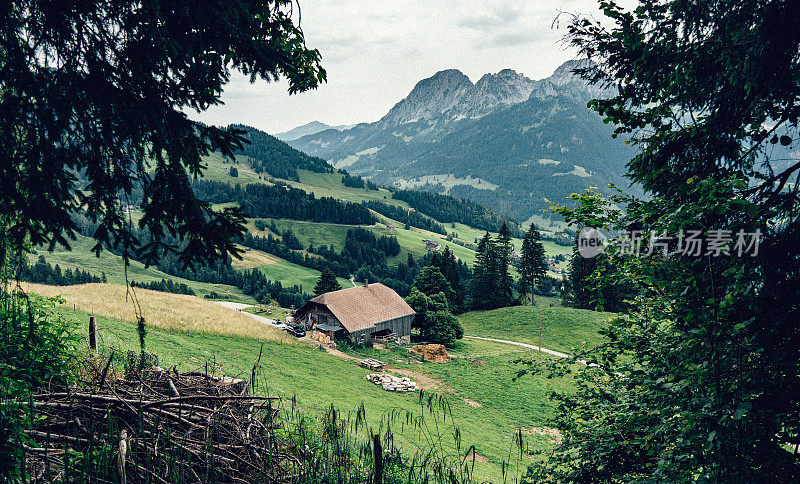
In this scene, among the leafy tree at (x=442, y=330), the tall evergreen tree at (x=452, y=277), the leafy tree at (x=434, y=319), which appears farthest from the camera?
the tall evergreen tree at (x=452, y=277)

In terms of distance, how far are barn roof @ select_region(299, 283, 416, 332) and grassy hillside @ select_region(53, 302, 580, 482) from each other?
1429 centimetres

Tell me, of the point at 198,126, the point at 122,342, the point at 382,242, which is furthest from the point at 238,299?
the point at 198,126

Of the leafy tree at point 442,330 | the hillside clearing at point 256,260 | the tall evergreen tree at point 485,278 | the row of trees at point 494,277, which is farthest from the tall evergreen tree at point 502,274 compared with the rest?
the hillside clearing at point 256,260

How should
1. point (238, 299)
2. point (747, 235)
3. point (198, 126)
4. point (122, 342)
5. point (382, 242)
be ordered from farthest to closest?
point (382, 242), point (238, 299), point (122, 342), point (198, 126), point (747, 235)

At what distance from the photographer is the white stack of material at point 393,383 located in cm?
2823

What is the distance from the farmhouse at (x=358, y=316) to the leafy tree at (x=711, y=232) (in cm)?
4326

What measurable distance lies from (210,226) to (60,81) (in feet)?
6.39

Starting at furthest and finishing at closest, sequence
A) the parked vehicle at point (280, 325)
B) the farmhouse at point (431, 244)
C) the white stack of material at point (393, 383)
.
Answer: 1. the farmhouse at point (431, 244)
2. the parked vehicle at point (280, 325)
3. the white stack of material at point (393, 383)

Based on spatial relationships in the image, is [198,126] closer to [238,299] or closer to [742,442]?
[742,442]

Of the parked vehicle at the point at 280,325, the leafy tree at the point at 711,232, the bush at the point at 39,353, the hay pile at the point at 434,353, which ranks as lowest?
the parked vehicle at the point at 280,325

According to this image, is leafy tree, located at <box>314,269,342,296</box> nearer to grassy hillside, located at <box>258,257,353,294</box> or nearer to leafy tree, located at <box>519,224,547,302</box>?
leafy tree, located at <box>519,224,547,302</box>

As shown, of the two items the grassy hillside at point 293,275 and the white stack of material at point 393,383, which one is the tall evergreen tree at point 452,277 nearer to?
the white stack of material at point 393,383

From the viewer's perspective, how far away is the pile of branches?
431 cm

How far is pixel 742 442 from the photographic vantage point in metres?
3.54
